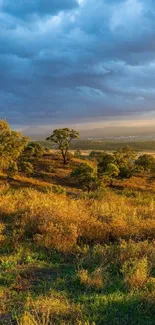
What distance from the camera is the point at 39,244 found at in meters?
8.16

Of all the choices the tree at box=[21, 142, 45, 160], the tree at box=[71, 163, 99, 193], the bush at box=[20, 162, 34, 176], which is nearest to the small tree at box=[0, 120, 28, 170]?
the bush at box=[20, 162, 34, 176]

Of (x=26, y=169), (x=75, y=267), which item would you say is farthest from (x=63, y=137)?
(x=75, y=267)

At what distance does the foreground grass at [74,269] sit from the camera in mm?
4809

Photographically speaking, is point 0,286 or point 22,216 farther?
point 22,216

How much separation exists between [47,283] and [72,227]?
2574 millimetres

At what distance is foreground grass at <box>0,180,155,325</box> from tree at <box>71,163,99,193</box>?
40202 millimetres

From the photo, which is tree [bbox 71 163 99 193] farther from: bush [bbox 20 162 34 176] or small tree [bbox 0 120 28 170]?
small tree [bbox 0 120 28 170]

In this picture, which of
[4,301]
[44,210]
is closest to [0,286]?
[4,301]

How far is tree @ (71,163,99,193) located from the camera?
2020 inches

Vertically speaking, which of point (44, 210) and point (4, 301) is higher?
point (44, 210)

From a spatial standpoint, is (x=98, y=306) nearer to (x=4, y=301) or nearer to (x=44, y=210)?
(x=4, y=301)

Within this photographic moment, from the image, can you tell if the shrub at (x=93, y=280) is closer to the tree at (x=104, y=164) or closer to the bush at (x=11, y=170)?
the bush at (x=11, y=170)

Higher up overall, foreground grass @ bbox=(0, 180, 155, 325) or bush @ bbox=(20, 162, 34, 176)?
foreground grass @ bbox=(0, 180, 155, 325)

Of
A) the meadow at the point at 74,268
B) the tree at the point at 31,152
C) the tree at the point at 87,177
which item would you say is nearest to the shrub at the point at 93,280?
the meadow at the point at 74,268
